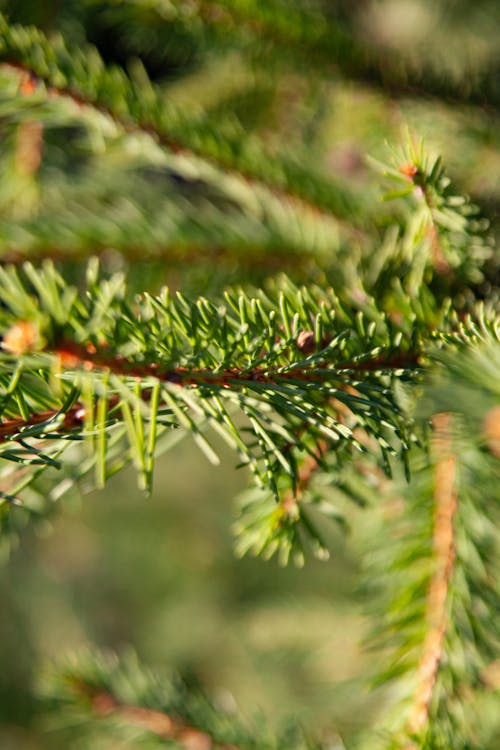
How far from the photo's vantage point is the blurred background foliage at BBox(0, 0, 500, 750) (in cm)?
56

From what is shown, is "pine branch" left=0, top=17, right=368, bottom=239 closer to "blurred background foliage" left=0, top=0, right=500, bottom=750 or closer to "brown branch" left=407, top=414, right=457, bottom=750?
"blurred background foliage" left=0, top=0, right=500, bottom=750

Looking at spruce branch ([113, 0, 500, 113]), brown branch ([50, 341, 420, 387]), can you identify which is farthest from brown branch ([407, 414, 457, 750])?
spruce branch ([113, 0, 500, 113])

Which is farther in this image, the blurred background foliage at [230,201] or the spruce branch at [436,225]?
the blurred background foliage at [230,201]

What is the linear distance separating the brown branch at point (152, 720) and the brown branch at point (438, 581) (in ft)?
0.56

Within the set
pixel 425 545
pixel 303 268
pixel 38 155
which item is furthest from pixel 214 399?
pixel 38 155

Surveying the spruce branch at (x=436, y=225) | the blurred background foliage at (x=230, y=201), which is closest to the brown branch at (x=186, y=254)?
the blurred background foliage at (x=230, y=201)

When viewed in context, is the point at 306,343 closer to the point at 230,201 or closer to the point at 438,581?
the point at 438,581

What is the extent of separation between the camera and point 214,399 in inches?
11.8

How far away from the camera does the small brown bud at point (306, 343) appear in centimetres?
32

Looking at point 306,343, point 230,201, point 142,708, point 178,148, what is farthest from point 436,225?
point 230,201

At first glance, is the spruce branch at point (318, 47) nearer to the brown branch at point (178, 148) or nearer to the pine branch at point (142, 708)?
the brown branch at point (178, 148)

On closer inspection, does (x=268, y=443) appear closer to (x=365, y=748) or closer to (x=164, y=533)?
(x=365, y=748)

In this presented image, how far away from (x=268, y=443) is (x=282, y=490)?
72 millimetres

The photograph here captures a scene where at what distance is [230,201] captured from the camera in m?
0.95
